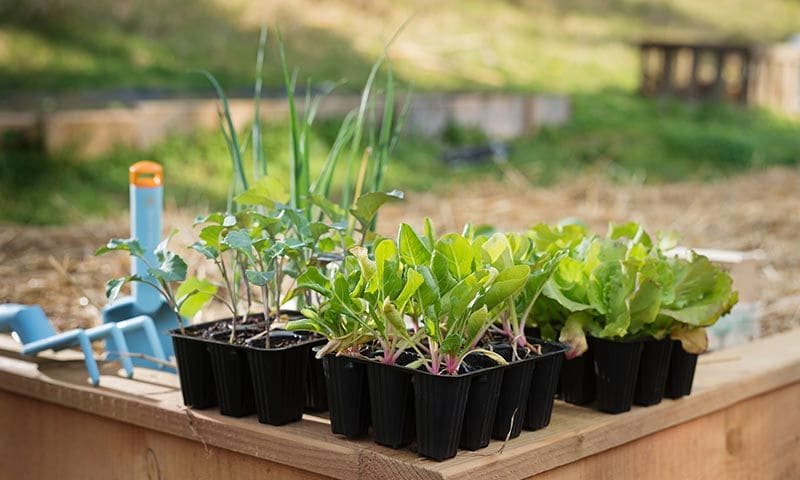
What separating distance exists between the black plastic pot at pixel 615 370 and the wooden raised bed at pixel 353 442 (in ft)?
0.09

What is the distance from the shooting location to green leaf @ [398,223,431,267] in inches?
66.6

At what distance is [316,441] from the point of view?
1.66m

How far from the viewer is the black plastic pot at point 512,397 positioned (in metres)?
1.64

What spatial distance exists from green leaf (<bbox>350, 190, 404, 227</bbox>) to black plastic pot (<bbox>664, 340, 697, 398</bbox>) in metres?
0.54

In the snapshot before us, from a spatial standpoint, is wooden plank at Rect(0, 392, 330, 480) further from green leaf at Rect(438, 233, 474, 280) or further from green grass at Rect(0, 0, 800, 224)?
green grass at Rect(0, 0, 800, 224)

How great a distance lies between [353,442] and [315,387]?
0.19 m

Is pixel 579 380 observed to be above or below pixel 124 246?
below

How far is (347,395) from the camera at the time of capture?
1.64 meters

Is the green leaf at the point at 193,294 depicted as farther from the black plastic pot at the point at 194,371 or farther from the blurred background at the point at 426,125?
the blurred background at the point at 426,125

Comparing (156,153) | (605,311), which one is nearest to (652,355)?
(605,311)

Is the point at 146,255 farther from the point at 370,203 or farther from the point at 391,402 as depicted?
the point at 391,402

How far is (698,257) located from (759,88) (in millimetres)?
9902

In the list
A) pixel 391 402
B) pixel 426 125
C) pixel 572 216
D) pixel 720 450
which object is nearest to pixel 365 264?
pixel 391 402

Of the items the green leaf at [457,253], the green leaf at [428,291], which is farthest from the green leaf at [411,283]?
the green leaf at [457,253]
